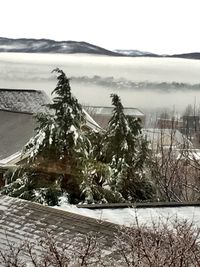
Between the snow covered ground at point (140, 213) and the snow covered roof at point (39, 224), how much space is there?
2.06 ft

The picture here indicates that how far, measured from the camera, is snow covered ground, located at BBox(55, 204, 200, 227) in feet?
23.2

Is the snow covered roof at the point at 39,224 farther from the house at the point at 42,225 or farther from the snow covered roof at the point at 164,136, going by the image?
the snow covered roof at the point at 164,136

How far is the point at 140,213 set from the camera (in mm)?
7406

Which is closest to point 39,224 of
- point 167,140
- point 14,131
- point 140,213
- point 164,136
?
point 140,213

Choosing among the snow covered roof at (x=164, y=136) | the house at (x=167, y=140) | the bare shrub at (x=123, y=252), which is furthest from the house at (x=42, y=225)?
the snow covered roof at (x=164, y=136)

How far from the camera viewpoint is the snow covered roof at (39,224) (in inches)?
227

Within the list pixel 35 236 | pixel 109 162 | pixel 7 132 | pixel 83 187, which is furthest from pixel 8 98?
pixel 35 236

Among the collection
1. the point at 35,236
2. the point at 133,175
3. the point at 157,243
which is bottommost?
the point at 133,175

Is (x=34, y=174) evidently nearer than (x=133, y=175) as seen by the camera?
Yes

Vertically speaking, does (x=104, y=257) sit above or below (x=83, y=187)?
above

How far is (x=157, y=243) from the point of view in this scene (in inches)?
181

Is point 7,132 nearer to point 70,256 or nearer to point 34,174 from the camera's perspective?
point 34,174

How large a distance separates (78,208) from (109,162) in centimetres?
503

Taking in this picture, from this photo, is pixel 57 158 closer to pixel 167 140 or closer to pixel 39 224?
pixel 39 224
